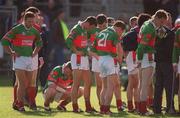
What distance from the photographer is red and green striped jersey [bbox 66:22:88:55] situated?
16906 millimetres

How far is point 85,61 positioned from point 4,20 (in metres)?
10.5

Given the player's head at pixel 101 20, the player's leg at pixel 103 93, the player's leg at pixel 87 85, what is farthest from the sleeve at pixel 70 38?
the player's leg at pixel 103 93

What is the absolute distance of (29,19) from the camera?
16.7 meters

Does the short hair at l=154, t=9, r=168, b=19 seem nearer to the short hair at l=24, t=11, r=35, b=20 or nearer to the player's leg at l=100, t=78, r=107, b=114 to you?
the player's leg at l=100, t=78, r=107, b=114

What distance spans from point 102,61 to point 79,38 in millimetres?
901

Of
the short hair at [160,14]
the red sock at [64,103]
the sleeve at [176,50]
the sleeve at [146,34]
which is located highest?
the short hair at [160,14]

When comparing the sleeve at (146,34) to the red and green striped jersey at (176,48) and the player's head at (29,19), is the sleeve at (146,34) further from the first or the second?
the player's head at (29,19)

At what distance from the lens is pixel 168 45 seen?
662 inches

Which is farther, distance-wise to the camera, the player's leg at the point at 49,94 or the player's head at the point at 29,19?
the player's leg at the point at 49,94

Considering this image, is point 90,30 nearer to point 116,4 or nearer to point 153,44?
point 153,44

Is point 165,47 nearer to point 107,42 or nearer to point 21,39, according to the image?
point 107,42

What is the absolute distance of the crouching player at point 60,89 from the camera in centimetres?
1780

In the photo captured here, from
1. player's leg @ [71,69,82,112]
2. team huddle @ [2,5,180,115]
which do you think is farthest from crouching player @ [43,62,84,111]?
player's leg @ [71,69,82,112]

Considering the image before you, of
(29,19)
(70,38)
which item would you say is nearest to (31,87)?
(70,38)
